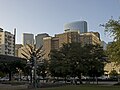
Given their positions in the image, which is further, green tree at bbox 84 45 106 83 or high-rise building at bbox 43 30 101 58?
high-rise building at bbox 43 30 101 58

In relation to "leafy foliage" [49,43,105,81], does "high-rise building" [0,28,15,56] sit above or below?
above

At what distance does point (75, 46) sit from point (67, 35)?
69547 millimetres

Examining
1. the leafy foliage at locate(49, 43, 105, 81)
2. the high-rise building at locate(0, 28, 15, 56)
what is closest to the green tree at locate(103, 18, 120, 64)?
the leafy foliage at locate(49, 43, 105, 81)

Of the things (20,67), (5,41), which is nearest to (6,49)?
(5,41)

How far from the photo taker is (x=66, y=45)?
222 feet

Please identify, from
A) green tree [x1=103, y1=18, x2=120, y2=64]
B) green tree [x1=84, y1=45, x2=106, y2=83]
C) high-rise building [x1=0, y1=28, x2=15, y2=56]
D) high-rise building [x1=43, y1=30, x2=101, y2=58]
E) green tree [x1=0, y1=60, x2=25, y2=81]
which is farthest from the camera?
high-rise building [x1=0, y1=28, x2=15, y2=56]

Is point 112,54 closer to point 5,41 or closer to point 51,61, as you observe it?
point 51,61

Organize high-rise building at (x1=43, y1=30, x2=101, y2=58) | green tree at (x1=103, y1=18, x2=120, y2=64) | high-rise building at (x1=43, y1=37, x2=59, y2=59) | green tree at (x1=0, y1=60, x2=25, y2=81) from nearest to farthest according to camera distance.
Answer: green tree at (x1=103, y1=18, x2=120, y2=64) < green tree at (x1=0, y1=60, x2=25, y2=81) < high-rise building at (x1=43, y1=30, x2=101, y2=58) < high-rise building at (x1=43, y1=37, x2=59, y2=59)

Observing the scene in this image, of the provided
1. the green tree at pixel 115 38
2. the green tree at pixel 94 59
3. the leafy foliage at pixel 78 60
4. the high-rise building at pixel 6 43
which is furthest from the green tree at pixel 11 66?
the high-rise building at pixel 6 43

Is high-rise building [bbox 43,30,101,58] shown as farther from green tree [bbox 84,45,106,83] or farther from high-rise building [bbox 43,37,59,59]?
green tree [bbox 84,45,106,83]

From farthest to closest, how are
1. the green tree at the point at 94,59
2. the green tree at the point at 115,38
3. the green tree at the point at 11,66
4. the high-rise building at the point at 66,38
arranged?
the high-rise building at the point at 66,38 < the green tree at the point at 11,66 < the green tree at the point at 94,59 < the green tree at the point at 115,38

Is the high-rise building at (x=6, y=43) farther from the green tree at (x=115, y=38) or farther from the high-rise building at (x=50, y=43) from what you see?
the green tree at (x=115, y=38)

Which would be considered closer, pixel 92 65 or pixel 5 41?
pixel 92 65

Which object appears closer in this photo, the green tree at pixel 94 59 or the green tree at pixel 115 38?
the green tree at pixel 115 38
